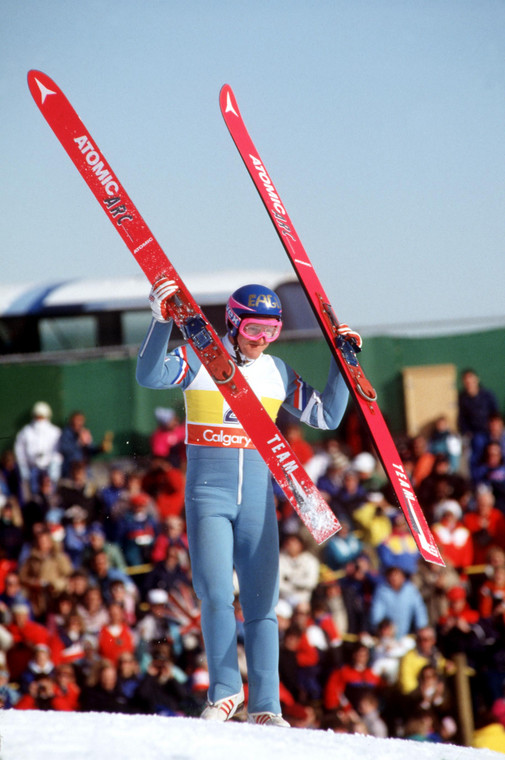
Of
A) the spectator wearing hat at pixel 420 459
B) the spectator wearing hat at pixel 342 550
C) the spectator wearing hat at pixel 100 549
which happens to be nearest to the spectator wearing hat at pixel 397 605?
the spectator wearing hat at pixel 342 550

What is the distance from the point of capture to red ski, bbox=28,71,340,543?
147 inches

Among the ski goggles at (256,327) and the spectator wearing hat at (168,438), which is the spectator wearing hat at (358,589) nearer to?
the spectator wearing hat at (168,438)

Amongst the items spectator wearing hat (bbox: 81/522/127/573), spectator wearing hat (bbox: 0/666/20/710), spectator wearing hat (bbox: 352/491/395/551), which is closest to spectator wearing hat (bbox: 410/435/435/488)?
spectator wearing hat (bbox: 352/491/395/551)

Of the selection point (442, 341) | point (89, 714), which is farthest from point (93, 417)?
point (89, 714)

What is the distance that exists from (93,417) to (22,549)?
1.18 m

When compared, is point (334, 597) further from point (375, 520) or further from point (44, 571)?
point (44, 571)

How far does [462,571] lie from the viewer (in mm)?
7809

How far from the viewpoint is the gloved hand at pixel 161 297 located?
369 cm

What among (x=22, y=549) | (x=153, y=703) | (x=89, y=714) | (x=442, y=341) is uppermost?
(x=442, y=341)

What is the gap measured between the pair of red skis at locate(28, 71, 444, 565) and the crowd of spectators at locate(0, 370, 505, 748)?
10.6ft

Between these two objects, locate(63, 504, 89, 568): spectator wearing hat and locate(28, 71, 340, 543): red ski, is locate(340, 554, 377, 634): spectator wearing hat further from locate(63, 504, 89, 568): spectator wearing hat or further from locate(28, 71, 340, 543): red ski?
locate(28, 71, 340, 543): red ski

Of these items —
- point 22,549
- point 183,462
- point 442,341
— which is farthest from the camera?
point 442,341

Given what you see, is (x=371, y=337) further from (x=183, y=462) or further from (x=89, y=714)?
(x=89, y=714)

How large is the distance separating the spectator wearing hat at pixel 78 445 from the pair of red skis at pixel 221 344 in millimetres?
3805
